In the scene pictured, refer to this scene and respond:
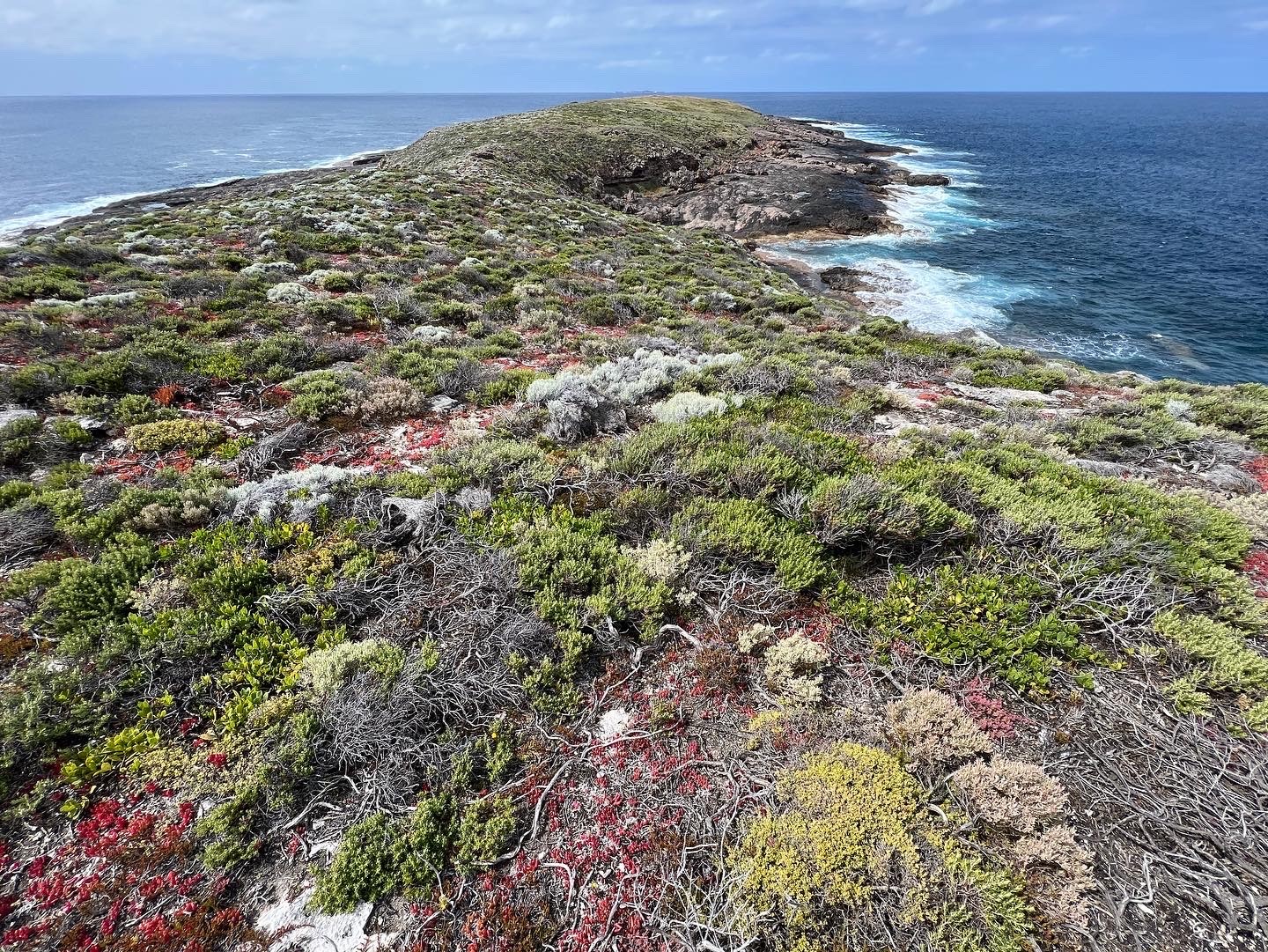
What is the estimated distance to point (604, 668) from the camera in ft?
16.0

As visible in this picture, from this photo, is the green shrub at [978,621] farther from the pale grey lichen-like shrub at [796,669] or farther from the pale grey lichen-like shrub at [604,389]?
the pale grey lichen-like shrub at [604,389]

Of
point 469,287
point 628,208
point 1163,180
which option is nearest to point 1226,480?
point 469,287

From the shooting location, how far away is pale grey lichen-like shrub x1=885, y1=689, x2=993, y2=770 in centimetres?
403

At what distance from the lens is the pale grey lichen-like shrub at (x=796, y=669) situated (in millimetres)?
4504

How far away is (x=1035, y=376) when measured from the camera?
14.5 meters

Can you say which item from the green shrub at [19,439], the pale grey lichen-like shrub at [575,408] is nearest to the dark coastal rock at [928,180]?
the pale grey lichen-like shrub at [575,408]

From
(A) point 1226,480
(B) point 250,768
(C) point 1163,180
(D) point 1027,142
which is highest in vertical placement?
(D) point 1027,142

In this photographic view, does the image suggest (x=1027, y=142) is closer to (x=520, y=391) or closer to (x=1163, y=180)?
(x=1163, y=180)

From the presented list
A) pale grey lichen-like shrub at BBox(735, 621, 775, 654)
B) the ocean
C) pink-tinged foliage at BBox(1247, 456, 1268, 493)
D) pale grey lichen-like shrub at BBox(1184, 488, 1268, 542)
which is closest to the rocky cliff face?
the ocean

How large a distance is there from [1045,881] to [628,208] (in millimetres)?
47344

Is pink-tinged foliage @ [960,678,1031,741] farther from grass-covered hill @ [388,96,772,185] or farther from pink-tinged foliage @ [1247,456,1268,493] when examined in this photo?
grass-covered hill @ [388,96,772,185]

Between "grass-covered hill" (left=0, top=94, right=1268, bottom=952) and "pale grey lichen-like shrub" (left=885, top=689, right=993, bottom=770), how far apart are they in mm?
28

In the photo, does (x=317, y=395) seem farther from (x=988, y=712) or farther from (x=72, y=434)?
(x=988, y=712)

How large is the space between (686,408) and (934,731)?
577 centimetres
